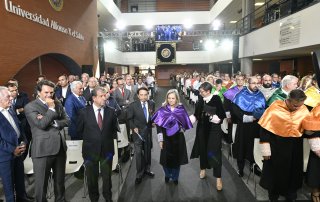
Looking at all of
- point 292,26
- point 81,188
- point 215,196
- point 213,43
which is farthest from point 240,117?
point 213,43

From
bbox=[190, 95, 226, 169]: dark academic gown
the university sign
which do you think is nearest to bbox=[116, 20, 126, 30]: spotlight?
the university sign

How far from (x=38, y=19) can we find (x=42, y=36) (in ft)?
1.70

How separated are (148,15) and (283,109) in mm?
21396

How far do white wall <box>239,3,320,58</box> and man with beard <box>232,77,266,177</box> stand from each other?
3.90 meters

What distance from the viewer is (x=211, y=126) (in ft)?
13.5

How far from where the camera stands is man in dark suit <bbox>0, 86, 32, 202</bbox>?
316cm

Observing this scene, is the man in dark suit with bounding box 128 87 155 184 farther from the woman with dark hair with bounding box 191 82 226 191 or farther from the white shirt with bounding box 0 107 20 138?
the white shirt with bounding box 0 107 20 138

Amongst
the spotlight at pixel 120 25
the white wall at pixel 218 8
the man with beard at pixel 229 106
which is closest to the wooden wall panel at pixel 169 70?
the white wall at pixel 218 8

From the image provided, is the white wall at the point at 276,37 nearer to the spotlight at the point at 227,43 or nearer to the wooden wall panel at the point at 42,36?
the spotlight at the point at 227,43

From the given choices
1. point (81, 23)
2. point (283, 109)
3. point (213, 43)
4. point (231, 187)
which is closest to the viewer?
point (283, 109)

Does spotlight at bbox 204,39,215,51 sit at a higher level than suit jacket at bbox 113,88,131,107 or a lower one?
higher

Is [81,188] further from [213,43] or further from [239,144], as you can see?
[213,43]

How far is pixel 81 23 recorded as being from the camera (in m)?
11.4

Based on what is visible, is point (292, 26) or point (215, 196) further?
point (292, 26)
